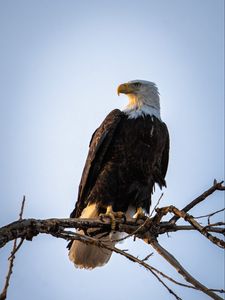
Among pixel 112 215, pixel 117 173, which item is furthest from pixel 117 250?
pixel 117 173

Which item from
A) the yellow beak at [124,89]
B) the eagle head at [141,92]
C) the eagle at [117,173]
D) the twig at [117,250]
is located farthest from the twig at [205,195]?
the yellow beak at [124,89]

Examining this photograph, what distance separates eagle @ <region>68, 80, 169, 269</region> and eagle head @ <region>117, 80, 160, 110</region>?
73cm

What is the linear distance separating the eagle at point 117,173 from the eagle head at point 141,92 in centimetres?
73

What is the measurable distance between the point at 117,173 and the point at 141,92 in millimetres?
1685

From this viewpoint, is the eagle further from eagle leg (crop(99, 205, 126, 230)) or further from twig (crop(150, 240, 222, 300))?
twig (crop(150, 240, 222, 300))

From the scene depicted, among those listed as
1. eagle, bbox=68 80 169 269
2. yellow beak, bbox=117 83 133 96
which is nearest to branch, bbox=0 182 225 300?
eagle, bbox=68 80 169 269

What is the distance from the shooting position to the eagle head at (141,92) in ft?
24.2

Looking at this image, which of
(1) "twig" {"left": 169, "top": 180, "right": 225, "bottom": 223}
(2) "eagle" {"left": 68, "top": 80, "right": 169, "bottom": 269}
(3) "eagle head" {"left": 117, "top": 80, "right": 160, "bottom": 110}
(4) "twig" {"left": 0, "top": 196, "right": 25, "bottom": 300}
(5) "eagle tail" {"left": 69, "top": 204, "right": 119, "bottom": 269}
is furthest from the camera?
(3) "eagle head" {"left": 117, "top": 80, "right": 160, "bottom": 110}

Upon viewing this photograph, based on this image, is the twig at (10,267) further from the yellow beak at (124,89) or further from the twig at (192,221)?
the yellow beak at (124,89)

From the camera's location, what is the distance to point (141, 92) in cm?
752

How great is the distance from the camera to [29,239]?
379cm

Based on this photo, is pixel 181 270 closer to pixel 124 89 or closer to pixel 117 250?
pixel 117 250

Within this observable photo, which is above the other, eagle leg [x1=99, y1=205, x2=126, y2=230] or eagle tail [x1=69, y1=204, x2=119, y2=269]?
eagle leg [x1=99, y1=205, x2=126, y2=230]

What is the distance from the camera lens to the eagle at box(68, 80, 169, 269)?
20.6ft
